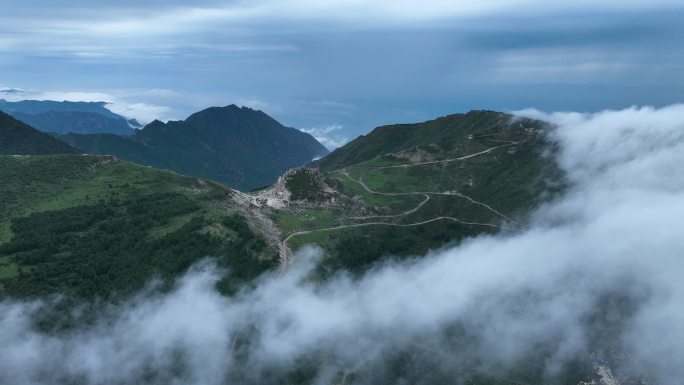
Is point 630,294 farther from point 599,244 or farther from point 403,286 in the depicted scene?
point 403,286

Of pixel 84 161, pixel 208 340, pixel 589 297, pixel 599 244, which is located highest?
pixel 84 161

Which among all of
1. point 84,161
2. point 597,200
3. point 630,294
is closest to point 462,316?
point 630,294

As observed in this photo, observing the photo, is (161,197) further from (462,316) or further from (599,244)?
(599,244)

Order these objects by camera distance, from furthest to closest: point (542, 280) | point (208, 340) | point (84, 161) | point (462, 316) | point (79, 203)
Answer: point (84, 161), point (79, 203), point (542, 280), point (462, 316), point (208, 340)

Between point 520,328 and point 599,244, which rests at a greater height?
point 599,244

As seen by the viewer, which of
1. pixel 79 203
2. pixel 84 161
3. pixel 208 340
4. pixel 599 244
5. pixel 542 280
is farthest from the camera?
pixel 84 161

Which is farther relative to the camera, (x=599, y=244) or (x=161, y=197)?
(x=161, y=197)

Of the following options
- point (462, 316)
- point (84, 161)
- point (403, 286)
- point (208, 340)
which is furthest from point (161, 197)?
point (462, 316)
